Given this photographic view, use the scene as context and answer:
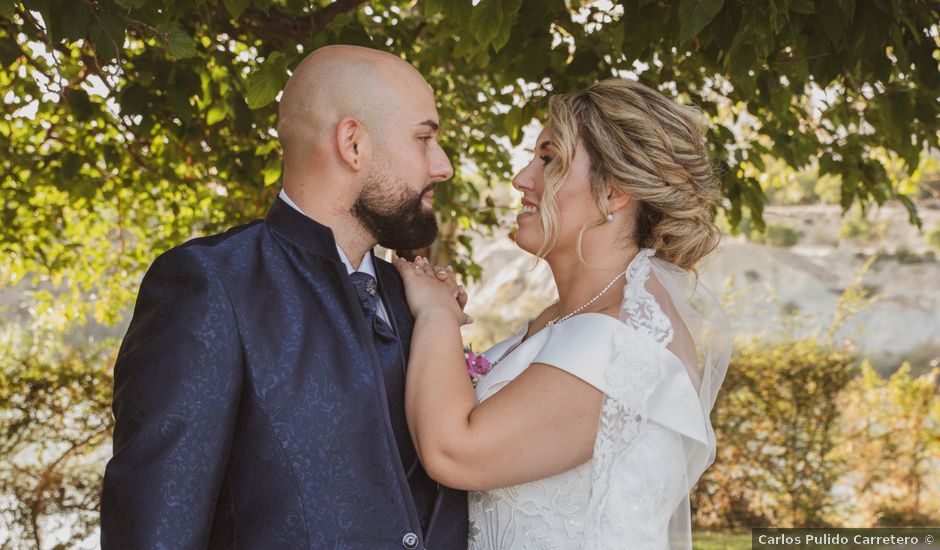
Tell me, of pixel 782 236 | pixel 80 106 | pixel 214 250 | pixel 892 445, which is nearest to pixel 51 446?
pixel 80 106

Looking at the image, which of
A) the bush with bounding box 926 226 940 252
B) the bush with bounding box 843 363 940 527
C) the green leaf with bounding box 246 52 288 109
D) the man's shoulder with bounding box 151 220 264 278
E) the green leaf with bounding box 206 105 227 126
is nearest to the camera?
the man's shoulder with bounding box 151 220 264 278

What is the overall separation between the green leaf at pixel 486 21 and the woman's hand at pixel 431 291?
25.3 inches

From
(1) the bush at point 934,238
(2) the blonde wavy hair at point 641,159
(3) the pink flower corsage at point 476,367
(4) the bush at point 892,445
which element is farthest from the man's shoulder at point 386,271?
(1) the bush at point 934,238

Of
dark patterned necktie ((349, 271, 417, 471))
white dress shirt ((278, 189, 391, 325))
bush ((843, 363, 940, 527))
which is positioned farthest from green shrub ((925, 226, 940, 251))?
dark patterned necktie ((349, 271, 417, 471))

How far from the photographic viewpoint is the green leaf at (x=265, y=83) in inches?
116

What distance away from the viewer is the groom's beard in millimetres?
2299

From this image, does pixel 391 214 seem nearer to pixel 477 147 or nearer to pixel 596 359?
pixel 596 359

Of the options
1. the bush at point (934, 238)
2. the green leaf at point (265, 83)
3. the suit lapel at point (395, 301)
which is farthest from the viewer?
the bush at point (934, 238)

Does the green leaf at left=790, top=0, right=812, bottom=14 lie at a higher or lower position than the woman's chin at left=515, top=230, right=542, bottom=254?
higher

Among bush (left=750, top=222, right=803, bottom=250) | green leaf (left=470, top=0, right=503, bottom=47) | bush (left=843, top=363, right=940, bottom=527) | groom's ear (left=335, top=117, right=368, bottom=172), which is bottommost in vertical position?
bush (left=843, top=363, right=940, bottom=527)

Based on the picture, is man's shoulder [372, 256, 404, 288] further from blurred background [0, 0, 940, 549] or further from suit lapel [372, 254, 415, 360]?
blurred background [0, 0, 940, 549]

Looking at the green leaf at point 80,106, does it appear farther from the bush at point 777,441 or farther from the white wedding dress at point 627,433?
the bush at point 777,441

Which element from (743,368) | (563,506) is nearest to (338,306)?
(563,506)

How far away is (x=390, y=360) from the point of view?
2.30 metres
